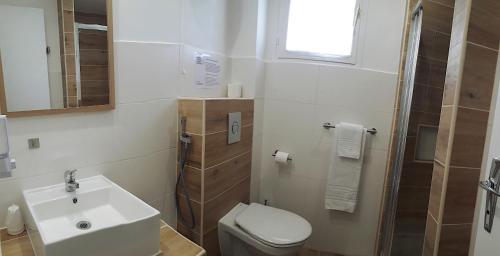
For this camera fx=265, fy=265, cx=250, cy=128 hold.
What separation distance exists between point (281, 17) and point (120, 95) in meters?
1.40

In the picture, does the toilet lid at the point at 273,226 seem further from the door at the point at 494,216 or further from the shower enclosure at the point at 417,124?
the door at the point at 494,216

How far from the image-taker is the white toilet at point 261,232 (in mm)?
1551

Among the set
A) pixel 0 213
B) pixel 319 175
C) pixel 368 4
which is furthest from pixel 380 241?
pixel 0 213

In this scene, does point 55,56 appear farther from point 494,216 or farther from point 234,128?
point 494,216

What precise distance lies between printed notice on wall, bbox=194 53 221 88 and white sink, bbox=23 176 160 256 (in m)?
0.83

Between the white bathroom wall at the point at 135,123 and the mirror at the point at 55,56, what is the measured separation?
0.05 m

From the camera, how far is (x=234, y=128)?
1.80m

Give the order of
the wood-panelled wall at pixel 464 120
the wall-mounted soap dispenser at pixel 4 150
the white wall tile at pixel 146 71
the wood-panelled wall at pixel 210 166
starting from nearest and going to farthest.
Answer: the wall-mounted soap dispenser at pixel 4 150 → the wood-panelled wall at pixel 464 120 → the white wall tile at pixel 146 71 → the wood-panelled wall at pixel 210 166

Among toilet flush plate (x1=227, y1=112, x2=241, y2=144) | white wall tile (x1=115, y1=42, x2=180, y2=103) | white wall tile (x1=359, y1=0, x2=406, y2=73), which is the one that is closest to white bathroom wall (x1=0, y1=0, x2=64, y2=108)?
white wall tile (x1=115, y1=42, x2=180, y2=103)

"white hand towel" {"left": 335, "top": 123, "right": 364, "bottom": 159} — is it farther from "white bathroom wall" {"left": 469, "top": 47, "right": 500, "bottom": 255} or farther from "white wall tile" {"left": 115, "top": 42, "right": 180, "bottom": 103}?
"white wall tile" {"left": 115, "top": 42, "right": 180, "bottom": 103}

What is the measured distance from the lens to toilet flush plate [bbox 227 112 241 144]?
1747 millimetres

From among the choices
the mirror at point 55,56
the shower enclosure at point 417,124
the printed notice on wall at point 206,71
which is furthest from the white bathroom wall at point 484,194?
the mirror at point 55,56

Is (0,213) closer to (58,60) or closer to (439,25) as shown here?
(58,60)

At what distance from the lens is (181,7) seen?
5.10 feet
